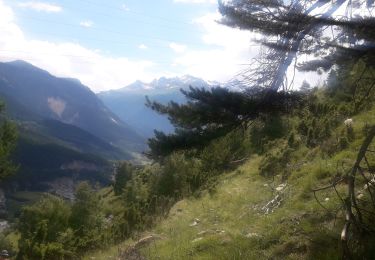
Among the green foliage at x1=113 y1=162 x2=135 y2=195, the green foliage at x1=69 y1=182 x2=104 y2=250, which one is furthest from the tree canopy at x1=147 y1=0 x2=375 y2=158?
the green foliage at x1=113 y1=162 x2=135 y2=195

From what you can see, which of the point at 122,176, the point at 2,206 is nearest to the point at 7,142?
the point at 122,176

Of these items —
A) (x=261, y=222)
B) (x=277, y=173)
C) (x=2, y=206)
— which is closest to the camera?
(x=261, y=222)

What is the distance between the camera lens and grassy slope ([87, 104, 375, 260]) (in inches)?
289

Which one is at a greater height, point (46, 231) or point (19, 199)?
point (46, 231)

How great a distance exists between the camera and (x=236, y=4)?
8.29 m

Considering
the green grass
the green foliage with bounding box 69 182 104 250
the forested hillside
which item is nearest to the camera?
the forested hillside

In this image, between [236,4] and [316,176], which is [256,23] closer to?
[236,4]

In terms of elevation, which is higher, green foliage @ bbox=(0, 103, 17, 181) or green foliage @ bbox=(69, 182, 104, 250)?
green foliage @ bbox=(0, 103, 17, 181)

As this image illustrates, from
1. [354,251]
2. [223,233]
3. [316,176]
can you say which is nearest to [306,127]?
[316,176]

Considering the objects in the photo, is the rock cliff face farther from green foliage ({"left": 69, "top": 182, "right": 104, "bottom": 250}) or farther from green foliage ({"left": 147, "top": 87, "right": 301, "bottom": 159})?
green foliage ({"left": 147, "top": 87, "right": 301, "bottom": 159})

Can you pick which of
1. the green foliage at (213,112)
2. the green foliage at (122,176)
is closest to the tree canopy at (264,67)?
the green foliage at (213,112)

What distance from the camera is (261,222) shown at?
362 inches

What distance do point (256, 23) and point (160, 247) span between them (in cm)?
506

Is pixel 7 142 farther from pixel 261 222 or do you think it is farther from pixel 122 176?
pixel 261 222
